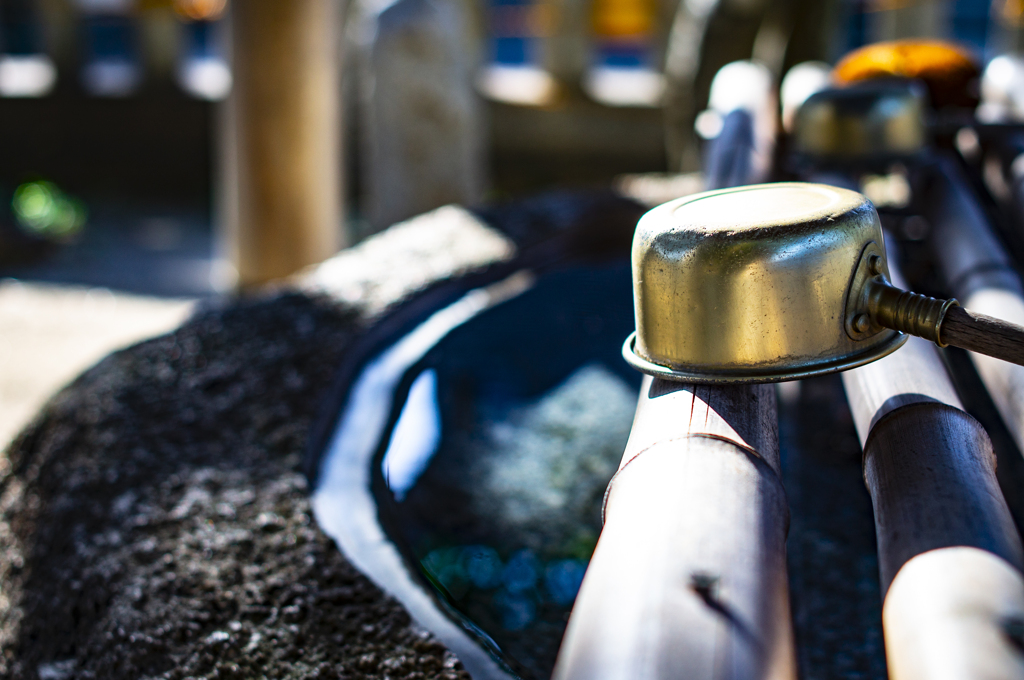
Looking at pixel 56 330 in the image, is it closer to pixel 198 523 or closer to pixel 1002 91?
pixel 198 523

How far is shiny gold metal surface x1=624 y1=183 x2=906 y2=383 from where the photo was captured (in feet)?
3.78

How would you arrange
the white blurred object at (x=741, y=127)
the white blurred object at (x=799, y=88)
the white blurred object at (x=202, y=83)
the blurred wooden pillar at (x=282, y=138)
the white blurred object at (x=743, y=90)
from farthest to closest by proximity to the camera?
the white blurred object at (x=202, y=83) < the blurred wooden pillar at (x=282, y=138) < the white blurred object at (x=743, y=90) < the white blurred object at (x=741, y=127) < the white blurred object at (x=799, y=88)

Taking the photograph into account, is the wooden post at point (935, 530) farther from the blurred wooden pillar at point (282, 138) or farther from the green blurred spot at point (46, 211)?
the green blurred spot at point (46, 211)

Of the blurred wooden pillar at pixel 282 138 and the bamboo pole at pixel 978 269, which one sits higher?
the bamboo pole at pixel 978 269

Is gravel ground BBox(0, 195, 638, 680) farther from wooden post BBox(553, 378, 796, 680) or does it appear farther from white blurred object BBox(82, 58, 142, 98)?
white blurred object BBox(82, 58, 142, 98)

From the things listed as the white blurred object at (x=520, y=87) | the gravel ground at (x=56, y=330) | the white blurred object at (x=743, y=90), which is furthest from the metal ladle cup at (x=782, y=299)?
the white blurred object at (x=520, y=87)

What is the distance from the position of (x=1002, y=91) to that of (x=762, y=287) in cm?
246

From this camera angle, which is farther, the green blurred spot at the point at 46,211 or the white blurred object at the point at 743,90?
the green blurred spot at the point at 46,211

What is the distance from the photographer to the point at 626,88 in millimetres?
11258

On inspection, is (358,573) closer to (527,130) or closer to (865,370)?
(865,370)

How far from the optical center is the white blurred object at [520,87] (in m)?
11.4

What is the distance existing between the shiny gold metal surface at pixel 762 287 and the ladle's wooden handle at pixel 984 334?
102 millimetres

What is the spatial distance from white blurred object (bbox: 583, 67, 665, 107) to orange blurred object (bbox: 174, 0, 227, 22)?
15.3 ft

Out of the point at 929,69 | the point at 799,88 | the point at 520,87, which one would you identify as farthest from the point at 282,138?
the point at 520,87
